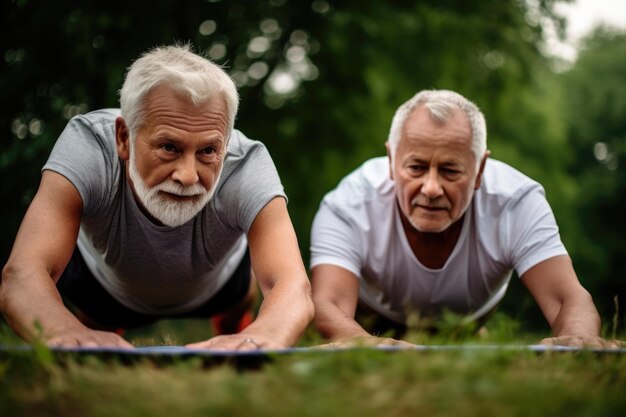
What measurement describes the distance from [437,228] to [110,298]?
217cm

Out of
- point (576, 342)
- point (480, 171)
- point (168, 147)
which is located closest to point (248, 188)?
point (168, 147)

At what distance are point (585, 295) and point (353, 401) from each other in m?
2.19

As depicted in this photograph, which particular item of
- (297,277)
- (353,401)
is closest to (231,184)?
(297,277)

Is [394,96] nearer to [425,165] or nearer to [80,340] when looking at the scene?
[425,165]

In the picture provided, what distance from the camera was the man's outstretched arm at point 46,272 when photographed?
2.69m

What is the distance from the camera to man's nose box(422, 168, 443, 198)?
4.14 m

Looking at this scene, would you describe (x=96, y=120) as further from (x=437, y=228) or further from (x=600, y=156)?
(x=600, y=156)

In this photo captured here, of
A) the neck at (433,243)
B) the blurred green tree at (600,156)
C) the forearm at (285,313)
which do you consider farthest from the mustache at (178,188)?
the blurred green tree at (600,156)

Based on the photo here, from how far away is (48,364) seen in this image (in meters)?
2.28

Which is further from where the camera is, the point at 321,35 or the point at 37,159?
the point at 321,35

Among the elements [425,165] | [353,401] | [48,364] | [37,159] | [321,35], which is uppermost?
[321,35]

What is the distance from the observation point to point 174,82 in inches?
134

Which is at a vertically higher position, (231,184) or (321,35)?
(321,35)

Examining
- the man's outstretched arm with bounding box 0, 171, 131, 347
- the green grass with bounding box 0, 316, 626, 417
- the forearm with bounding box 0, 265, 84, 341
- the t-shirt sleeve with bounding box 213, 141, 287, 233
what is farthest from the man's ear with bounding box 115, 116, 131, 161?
the green grass with bounding box 0, 316, 626, 417
